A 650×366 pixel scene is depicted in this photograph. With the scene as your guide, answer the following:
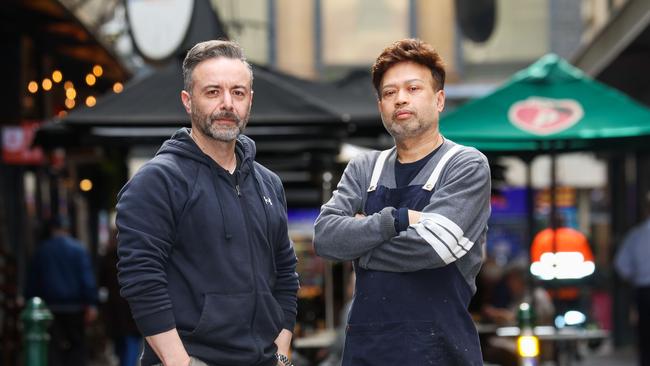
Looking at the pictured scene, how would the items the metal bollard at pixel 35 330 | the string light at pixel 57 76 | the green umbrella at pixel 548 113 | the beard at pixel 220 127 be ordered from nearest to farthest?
the beard at pixel 220 127, the green umbrella at pixel 548 113, the metal bollard at pixel 35 330, the string light at pixel 57 76

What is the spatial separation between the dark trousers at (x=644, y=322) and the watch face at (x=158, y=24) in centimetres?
557

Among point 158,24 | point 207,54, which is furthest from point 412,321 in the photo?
point 158,24

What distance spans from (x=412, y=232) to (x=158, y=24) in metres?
7.76

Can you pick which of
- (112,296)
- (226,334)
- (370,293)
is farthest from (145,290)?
(112,296)

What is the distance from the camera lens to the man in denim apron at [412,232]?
4.77 metres

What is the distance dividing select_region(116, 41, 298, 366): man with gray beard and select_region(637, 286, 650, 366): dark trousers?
32.1 feet

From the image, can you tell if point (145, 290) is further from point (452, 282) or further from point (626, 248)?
point (626, 248)

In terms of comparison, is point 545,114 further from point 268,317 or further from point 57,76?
point 57,76

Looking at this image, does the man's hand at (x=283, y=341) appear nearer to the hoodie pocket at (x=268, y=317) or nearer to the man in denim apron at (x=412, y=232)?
the hoodie pocket at (x=268, y=317)

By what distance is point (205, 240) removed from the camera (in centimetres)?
464

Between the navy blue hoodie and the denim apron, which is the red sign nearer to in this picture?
the navy blue hoodie

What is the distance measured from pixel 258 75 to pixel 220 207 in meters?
5.30

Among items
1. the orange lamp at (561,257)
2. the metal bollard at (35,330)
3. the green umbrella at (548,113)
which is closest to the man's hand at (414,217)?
the green umbrella at (548,113)

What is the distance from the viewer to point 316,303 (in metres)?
16.2
